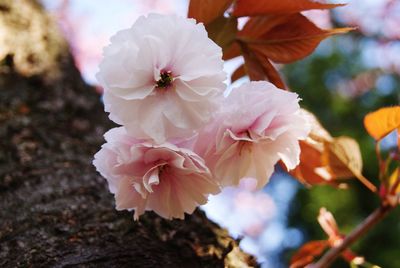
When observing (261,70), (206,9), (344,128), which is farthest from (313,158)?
(344,128)

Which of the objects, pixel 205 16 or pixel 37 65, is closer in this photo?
pixel 205 16

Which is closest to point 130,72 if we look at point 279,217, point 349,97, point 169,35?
point 169,35

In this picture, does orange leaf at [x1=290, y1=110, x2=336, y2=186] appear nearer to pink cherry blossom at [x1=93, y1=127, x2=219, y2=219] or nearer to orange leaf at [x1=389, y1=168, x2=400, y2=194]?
orange leaf at [x1=389, y1=168, x2=400, y2=194]

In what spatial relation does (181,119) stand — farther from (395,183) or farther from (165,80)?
(395,183)

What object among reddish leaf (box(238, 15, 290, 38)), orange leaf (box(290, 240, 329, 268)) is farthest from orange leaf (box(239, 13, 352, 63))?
orange leaf (box(290, 240, 329, 268))

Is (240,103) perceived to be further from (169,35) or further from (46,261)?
(46,261)

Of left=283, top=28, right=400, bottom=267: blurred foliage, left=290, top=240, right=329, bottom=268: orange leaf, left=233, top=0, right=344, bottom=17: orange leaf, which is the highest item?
left=283, top=28, right=400, bottom=267: blurred foliage

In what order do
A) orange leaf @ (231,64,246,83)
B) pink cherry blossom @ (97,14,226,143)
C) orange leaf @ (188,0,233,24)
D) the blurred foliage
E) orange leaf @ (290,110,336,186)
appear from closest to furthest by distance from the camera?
pink cherry blossom @ (97,14,226,143)
orange leaf @ (188,0,233,24)
orange leaf @ (290,110,336,186)
orange leaf @ (231,64,246,83)
the blurred foliage
